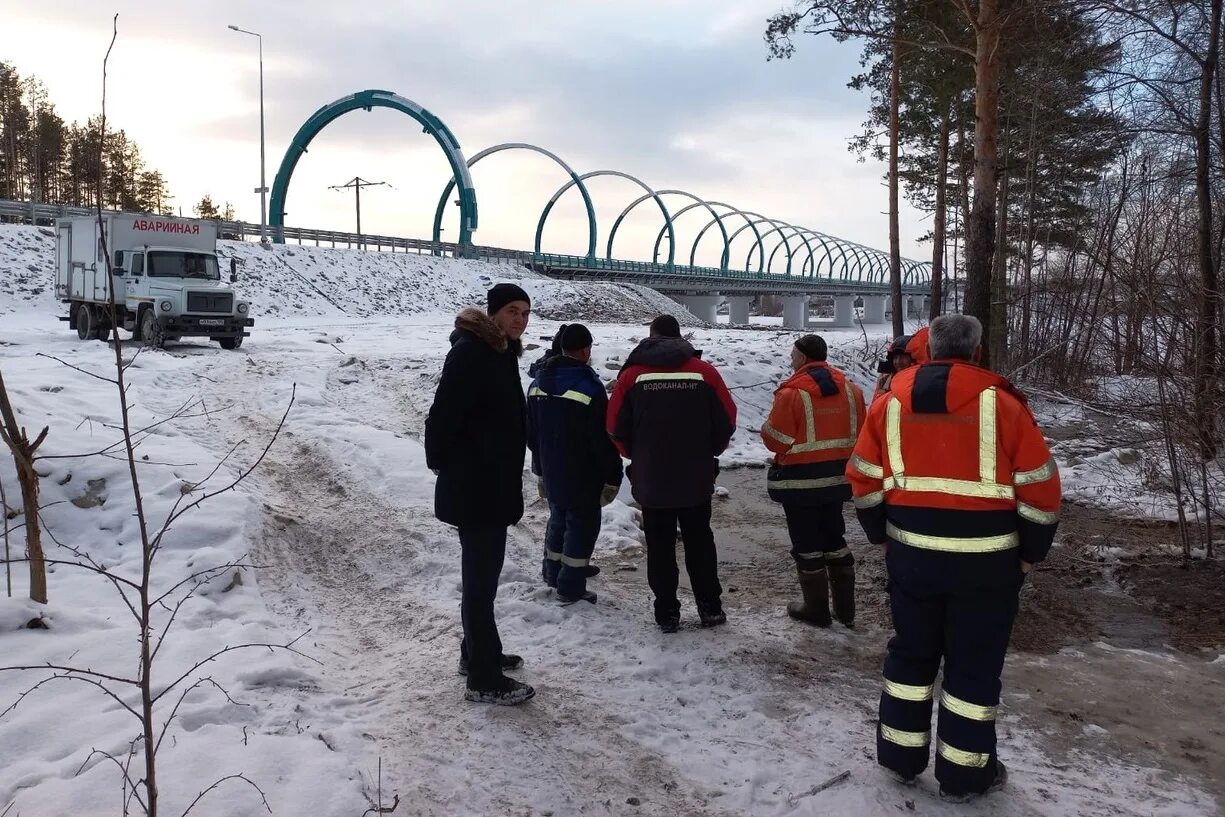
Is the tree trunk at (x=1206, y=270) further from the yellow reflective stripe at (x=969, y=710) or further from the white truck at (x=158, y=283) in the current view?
the white truck at (x=158, y=283)

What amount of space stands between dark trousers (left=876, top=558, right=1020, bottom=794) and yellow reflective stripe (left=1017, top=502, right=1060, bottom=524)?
30 cm

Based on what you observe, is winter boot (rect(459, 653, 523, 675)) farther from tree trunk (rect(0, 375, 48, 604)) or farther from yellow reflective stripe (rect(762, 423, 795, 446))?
tree trunk (rect(0, 375, 48, 604))

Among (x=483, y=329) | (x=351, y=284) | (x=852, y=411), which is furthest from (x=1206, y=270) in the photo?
(x=351, y=284)

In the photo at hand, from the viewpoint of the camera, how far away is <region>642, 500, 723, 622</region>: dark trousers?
16.9 ft

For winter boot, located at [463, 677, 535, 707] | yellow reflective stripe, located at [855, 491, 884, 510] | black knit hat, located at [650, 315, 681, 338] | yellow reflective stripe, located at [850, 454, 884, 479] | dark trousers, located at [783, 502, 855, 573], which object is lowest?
winter boot, located at [463, 677, 535, 707]

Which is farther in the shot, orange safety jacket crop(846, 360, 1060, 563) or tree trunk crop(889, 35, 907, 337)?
tree trunk crop(889, 35, 907, 337)

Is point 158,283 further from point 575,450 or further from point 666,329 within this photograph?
point 666,329

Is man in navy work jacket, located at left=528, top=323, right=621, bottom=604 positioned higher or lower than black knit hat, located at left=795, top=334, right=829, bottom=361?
lower

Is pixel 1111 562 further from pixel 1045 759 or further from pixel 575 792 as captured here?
pixel 575 792

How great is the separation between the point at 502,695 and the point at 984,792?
7.24ft

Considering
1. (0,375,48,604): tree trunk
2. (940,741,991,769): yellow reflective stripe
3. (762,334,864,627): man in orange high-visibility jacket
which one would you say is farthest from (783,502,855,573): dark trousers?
(0,375,48,604): tree trunk

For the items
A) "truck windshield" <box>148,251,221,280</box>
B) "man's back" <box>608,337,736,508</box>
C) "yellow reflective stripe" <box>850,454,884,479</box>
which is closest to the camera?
"yellow reflective stripe" <box>850,454,884,479</box>

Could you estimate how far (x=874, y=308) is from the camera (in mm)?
101312

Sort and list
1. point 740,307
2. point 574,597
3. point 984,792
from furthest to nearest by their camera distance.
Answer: point 740,307
point 574,597
point 984,792
